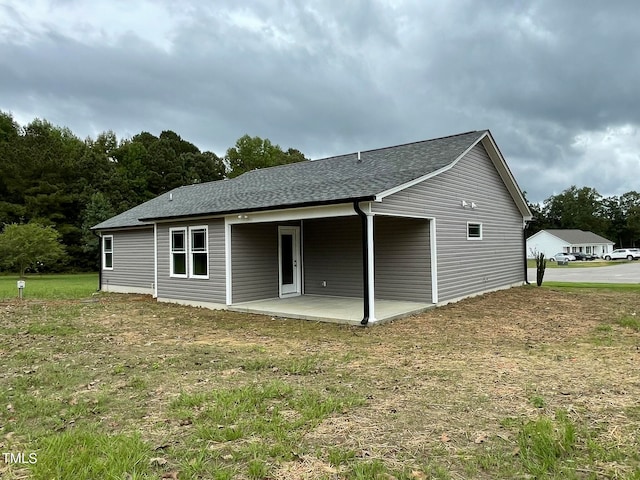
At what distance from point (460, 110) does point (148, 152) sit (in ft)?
108

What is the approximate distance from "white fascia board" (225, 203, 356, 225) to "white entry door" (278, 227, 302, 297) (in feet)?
6.28

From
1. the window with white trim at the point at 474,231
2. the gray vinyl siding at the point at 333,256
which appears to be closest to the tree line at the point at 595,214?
the window with white trim at the point at 474,231

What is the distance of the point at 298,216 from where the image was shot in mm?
9375

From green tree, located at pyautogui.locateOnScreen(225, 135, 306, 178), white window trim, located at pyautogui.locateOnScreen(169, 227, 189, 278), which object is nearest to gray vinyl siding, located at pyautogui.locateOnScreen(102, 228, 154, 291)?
white window trim, located at pyautogui.locateOnScreen(169, 227, 189, 278)

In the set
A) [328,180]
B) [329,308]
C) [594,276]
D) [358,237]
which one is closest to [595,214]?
[594,276]

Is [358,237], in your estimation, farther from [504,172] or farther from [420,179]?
[504,172]

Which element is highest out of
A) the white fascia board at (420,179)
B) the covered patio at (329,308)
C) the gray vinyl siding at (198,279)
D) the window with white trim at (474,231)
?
the white fascia board at (420,179)

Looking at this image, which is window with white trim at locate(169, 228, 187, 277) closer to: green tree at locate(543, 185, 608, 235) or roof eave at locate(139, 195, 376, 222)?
roof eave at locate(139, 195, 376, 222)

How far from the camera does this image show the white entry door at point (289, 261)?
1228cm

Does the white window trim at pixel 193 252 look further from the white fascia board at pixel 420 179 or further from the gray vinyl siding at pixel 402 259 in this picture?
the white fascia board at pixel 420 179

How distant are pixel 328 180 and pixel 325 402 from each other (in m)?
8.35

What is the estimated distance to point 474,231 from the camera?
12.6 m

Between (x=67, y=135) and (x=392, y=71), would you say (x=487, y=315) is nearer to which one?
(x=392, y=71)

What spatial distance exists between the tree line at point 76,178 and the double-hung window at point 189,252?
18761mm
